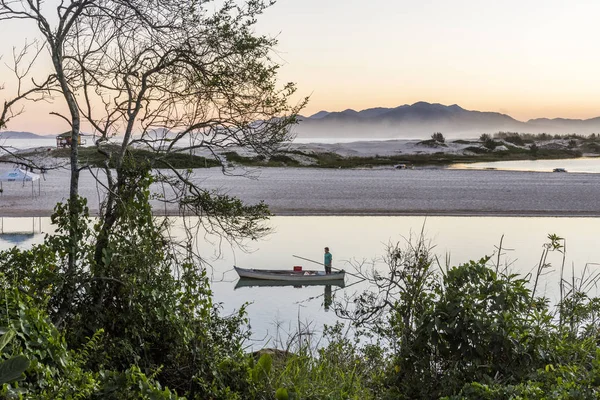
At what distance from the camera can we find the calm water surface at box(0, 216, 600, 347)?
18.2 metres

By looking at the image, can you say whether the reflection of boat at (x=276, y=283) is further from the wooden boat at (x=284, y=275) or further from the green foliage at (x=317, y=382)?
the green foliage at (x=317, y=382)

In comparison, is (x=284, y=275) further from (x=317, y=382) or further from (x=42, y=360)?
(x=42, y=360)

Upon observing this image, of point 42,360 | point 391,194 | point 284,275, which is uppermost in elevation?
point 42,360

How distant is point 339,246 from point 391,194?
1946cm

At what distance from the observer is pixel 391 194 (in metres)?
44.8

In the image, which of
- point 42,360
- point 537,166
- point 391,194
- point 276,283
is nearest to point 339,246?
point 276,283

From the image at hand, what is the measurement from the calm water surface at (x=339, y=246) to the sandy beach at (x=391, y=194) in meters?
2.91

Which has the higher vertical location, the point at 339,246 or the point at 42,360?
the point at 42,360

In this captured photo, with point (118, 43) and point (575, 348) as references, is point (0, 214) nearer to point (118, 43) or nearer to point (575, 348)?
point (118, 43)

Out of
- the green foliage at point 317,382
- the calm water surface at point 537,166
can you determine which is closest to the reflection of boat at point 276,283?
the green foliage at point 317,382

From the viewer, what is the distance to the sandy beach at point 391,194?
3712 centimetres

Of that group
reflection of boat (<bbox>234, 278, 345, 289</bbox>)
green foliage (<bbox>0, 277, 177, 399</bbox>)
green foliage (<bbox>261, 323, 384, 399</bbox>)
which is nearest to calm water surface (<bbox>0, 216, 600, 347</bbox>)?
reflection of boat (<bbox>234, 278, 345, 289</bbox>)

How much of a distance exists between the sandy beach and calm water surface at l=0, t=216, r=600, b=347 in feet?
9.54

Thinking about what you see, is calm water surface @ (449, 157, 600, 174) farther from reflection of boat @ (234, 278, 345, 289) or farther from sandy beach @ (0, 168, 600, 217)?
reflection of boat @ (234, 278, 345, 289)
